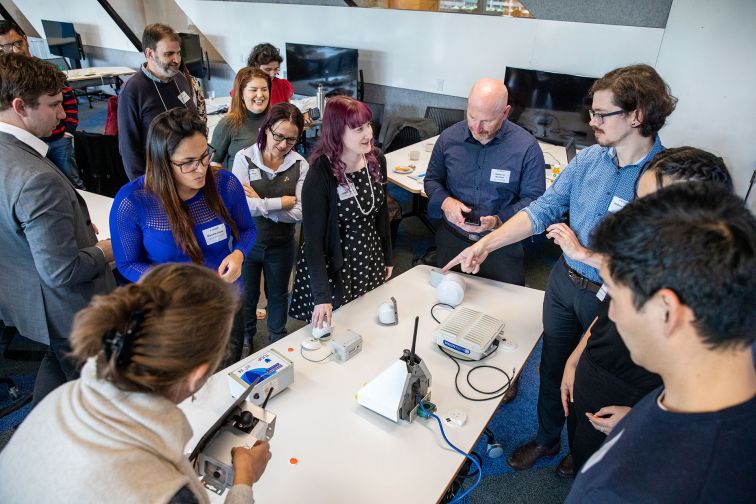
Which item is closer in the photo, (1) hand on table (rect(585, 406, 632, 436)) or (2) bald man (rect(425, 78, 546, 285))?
(1) hand on table (rect(585, 406, 632, 436))

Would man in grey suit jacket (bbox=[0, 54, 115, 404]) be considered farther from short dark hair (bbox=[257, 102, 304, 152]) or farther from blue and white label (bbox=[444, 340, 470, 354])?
blue and white label (bbox=[444, 340, 470, 354])

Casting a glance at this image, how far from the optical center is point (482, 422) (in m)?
1.42

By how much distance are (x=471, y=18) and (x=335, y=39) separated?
188cm

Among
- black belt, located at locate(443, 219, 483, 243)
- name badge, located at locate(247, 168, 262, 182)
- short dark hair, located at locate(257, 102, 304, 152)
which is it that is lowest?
black belt, located at locate(443, 219, 483, 243)

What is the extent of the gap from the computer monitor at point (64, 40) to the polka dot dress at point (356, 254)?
8.31 metres

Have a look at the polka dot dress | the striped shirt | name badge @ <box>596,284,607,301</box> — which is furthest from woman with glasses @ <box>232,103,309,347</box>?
name badge @ <box>596,284,607,301</box>

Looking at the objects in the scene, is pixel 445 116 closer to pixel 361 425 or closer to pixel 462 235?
A: pixel 462 235

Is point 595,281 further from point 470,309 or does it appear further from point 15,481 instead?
point 15,481

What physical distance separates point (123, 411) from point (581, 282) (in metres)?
1.48

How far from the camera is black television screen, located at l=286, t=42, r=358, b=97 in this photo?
573 centimetres

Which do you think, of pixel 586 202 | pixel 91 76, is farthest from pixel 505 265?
pixel 91 76

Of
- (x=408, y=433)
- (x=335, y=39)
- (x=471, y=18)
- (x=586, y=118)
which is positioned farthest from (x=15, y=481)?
(x=335, y=39)

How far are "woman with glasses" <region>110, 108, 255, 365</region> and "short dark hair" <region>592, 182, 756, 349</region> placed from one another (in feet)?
4.42

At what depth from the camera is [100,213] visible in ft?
9.00
